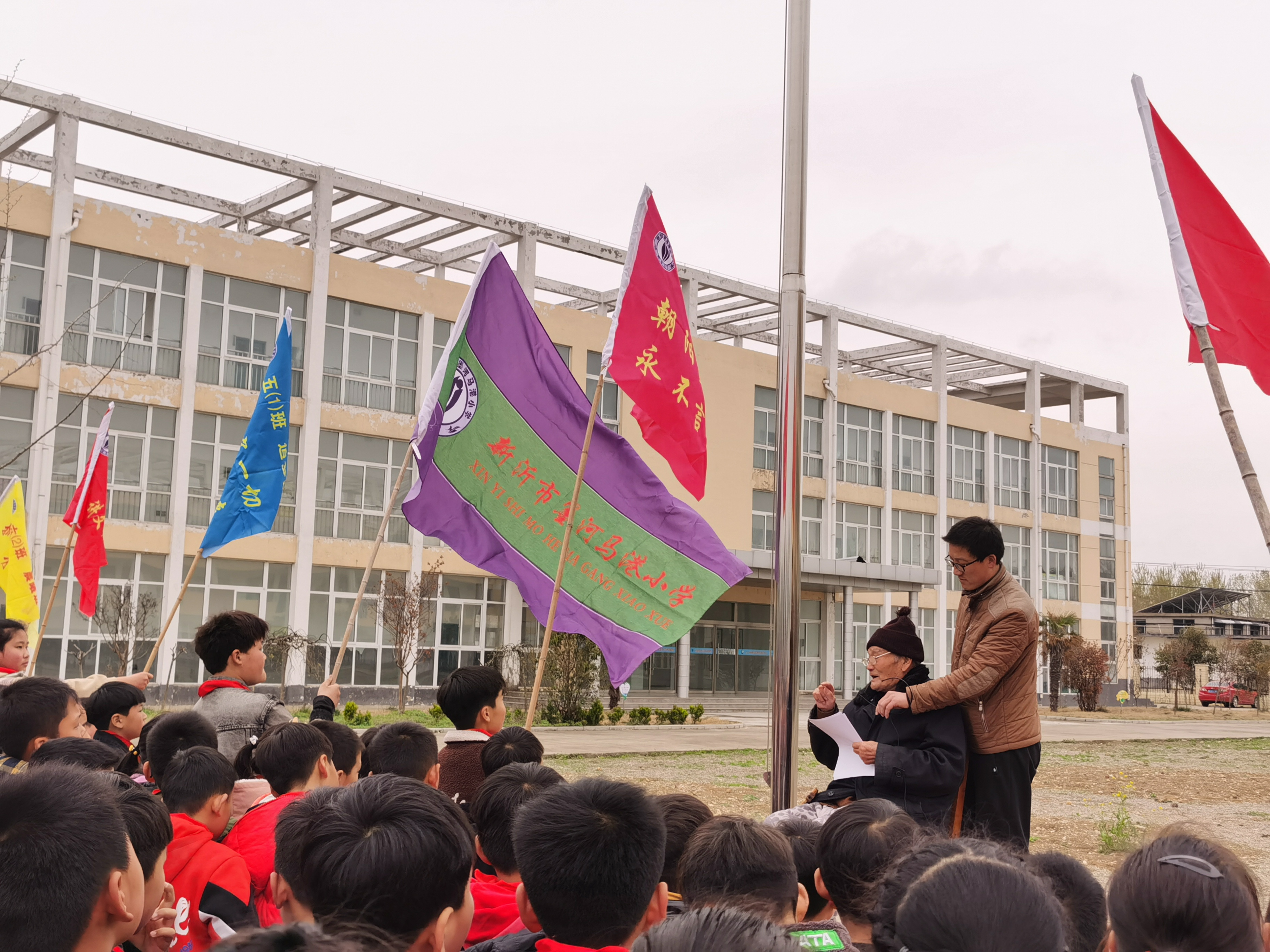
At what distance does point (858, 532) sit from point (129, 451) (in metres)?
23.2

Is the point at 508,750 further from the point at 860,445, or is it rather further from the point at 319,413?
the point at 860,445

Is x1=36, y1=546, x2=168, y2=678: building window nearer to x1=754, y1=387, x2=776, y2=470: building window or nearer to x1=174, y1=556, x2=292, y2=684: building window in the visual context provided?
x1=174, y1=556, x2=292, y2=684: building window

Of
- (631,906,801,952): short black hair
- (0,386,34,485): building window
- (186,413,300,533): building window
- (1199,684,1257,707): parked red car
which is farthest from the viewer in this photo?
(1199,684,1257,707): parked red car

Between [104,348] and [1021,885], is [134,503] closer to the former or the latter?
[104,348]

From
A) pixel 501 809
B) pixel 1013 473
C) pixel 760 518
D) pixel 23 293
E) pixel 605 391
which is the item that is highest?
pixel 605 391

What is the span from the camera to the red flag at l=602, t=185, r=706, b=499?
19.4 feet

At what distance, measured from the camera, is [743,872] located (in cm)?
261

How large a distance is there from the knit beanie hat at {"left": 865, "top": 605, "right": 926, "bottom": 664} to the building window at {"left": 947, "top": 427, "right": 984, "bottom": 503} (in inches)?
1484

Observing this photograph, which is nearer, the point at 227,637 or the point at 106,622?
the point at 227,637

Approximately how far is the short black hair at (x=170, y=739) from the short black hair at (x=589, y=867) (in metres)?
2.19

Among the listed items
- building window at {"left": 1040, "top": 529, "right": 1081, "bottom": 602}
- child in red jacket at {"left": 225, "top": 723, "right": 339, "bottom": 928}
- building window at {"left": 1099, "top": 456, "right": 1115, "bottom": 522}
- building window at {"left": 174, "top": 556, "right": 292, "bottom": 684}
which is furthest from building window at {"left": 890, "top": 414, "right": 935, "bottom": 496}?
child in red jacket at {"left": 225, "top": 723, "right": 339, "bottom": 928}

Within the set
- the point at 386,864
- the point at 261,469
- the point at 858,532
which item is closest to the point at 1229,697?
the point at 858,532

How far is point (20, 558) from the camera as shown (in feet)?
36.2

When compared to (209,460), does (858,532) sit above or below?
below
